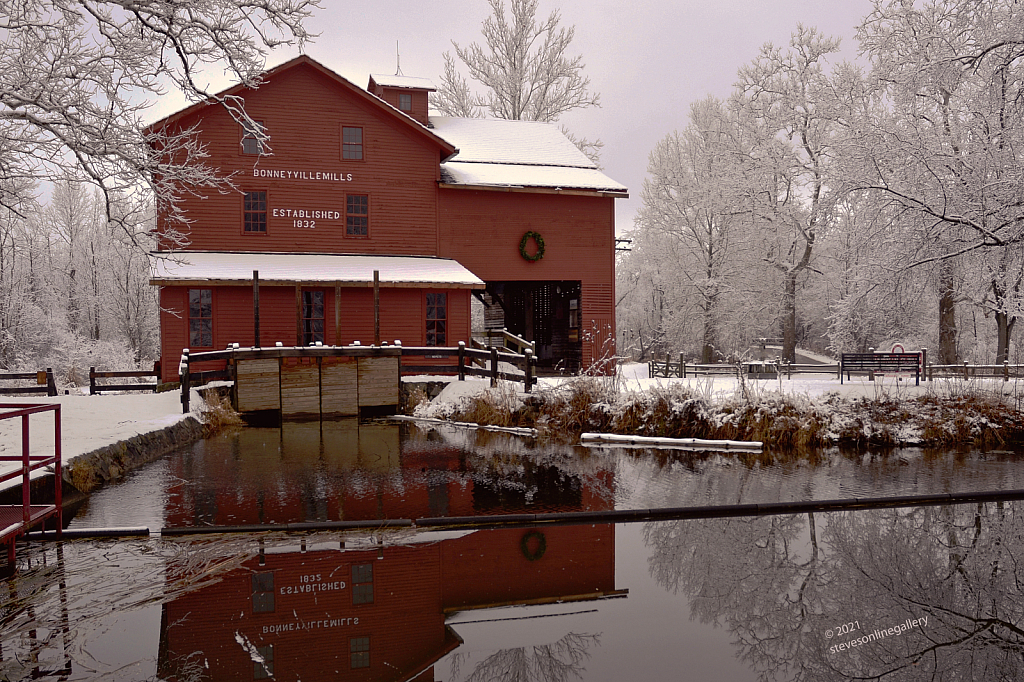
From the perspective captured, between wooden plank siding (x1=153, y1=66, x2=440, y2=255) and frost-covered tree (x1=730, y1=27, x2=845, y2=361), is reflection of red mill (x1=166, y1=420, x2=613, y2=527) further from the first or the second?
frost-covered tree (x1=730, y1=27, x2=845, y2=361)

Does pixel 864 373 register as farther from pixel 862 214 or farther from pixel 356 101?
pixel 356 101

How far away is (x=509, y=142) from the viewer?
90.2 ft

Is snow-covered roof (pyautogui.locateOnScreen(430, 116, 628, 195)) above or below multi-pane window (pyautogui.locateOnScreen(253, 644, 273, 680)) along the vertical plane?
above

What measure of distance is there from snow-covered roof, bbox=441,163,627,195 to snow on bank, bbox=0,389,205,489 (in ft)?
37.8

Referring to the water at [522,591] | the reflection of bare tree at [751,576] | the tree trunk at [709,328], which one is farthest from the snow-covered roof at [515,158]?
the reflection of bare tree at [751,576]

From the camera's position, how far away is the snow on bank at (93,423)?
400 inches

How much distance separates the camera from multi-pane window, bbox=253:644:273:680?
14.9ft

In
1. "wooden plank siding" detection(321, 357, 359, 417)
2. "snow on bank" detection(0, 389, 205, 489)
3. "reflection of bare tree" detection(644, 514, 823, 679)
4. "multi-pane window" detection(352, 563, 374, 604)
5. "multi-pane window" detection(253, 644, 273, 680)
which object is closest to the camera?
"multi-pane window" detection(253, 644, 273, 680)

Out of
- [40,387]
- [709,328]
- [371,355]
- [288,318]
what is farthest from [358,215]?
[709,328]

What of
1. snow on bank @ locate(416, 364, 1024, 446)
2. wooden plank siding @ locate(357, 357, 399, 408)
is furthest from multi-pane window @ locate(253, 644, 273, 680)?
wooden plank siding @ locate(357, 357, 399, 408)

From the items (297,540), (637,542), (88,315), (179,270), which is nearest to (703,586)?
(637,542)

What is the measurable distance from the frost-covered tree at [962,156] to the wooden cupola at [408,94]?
15124 millimetres

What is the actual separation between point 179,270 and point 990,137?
21035 millimetres

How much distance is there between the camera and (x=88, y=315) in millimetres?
39656
